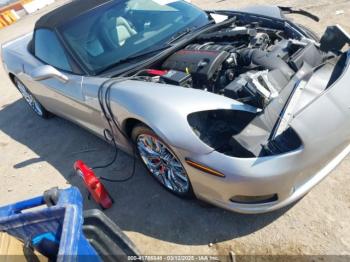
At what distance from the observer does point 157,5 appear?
4387 millimetres

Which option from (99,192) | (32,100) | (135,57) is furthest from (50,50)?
(99,192)

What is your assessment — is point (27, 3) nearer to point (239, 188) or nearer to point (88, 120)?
point (88, 120)

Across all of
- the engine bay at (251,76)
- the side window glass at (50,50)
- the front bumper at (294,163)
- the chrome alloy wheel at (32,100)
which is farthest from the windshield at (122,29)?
the chrome alloy wheel at (32,100)

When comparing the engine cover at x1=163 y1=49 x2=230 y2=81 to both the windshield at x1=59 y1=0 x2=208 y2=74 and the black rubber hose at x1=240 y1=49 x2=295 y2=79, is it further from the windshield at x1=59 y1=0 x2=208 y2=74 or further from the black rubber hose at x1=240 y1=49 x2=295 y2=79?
the windshield at x1=59 y1=0 x2=208 y2=74

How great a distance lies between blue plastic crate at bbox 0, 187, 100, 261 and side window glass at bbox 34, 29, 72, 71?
6.59 ft

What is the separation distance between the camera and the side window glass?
4102mm

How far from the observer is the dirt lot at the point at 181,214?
285cm

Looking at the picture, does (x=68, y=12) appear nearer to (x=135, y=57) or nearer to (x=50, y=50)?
(x=50, y=50)

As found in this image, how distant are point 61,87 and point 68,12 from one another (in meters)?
0.86

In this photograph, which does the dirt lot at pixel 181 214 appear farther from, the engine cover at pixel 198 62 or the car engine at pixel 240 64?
the engine cover at pixel 198 62

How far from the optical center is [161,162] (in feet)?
11.0

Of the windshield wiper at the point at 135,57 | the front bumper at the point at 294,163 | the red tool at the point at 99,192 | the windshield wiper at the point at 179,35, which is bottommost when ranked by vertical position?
the red tool at the point at 99,192

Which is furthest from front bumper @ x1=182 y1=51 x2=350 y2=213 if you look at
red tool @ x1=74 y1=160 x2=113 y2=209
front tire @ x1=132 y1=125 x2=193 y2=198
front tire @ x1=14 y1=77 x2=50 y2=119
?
front tire @ x1=14 y1=77 x2=50 y2=119

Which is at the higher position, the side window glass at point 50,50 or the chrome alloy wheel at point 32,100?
the side window glass at point 50,50
